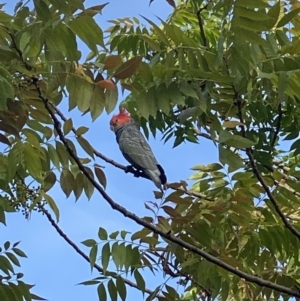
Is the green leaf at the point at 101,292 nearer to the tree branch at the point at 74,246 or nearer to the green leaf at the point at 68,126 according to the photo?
the tree branch at the point at 74,246

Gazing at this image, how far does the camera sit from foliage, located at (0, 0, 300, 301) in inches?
97.6

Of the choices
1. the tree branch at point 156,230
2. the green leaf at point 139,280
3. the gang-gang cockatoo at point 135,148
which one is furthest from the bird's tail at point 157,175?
the tree branch at point 156,230

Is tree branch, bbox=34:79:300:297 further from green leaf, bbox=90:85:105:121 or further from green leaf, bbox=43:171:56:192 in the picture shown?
green leaf, bbox=43:171:56:192

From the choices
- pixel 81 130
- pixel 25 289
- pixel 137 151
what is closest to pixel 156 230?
pixel 81 130

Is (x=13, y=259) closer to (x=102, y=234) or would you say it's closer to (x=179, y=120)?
(x=102, y=234)

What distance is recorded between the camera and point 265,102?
11.8 feet

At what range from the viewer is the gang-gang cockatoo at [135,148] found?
4852 mm

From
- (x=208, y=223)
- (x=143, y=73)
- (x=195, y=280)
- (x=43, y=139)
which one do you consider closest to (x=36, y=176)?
(x=43, y=139)

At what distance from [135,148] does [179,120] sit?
9.11ft

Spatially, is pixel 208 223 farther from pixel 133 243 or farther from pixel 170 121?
pixel 170 121

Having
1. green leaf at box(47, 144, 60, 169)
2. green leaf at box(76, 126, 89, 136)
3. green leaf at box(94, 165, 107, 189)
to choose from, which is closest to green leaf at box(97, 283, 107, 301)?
green leaf at box(94, 165, 107, 189)

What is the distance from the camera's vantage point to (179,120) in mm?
2742

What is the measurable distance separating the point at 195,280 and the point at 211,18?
1744mm

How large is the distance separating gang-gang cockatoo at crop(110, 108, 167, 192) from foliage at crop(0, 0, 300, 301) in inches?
43.2
